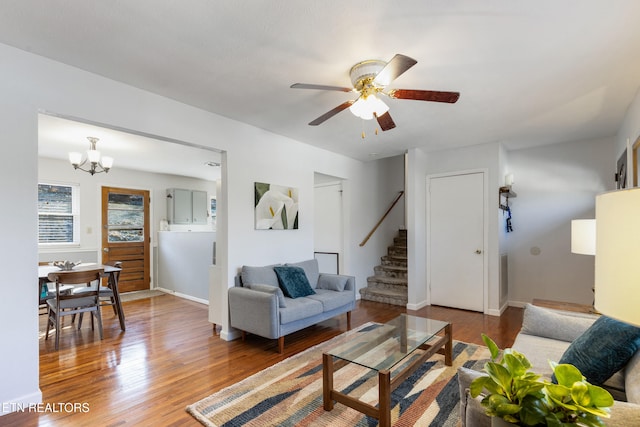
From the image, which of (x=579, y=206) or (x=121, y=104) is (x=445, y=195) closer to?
(x=579, y=206)

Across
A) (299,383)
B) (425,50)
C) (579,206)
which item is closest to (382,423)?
(299,383)

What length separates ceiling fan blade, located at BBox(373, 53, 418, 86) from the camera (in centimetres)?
174

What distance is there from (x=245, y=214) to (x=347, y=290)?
161 cm

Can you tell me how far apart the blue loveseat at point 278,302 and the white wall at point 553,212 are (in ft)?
9.49

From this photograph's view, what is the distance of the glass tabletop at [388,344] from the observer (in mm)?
2072

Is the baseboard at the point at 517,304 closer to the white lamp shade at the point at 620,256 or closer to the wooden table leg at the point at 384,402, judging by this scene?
the wooden table leg at the point at 384,402

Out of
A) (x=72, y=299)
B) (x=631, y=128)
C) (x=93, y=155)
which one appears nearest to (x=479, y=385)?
(x=631, y=128)

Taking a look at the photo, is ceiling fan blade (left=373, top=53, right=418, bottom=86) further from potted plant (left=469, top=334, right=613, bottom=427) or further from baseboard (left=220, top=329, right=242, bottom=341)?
baseboard (left=220, top=329, right=242, bottom=341)

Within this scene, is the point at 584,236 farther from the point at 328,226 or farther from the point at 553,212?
the point at 328,226

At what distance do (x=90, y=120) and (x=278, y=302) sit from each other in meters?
2.23

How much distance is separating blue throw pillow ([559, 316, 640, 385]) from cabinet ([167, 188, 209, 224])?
21.6ft

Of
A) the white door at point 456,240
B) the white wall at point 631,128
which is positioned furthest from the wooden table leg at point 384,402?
the white door at point 456,240

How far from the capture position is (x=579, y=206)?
4.38m

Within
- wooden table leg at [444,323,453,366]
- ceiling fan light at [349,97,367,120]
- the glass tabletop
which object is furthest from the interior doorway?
ceiling fan light at [349,97,367,120]
